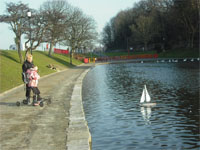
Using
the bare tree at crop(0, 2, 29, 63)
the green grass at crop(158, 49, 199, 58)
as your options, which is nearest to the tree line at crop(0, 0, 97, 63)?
the bare tree at crop(0, 2, 29, 63)

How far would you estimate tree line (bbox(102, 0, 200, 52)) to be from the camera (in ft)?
260

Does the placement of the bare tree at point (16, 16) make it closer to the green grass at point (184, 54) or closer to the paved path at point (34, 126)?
the paved path at point (34, 126)

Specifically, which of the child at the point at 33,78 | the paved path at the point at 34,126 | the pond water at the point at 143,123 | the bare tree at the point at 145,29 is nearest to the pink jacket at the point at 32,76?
the child at the point at 33,78

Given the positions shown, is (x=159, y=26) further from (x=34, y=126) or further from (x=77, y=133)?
(x=77, y=133)

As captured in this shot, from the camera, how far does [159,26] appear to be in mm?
100500

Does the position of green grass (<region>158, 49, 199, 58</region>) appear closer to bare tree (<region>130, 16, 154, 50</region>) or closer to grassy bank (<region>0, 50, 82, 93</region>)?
bare tree (<region>130, 16, 154, 50</region>)

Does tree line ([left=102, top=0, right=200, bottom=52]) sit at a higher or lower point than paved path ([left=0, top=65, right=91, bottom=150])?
higher

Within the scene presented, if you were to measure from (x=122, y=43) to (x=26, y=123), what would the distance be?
12892 centimetres

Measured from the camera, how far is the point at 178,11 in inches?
3147

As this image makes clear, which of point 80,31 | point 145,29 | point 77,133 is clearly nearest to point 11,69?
point 77,133

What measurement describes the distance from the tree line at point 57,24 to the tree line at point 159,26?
2160 centimetres

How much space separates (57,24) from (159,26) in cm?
6130

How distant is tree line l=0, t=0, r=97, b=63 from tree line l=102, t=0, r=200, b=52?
21601 mm

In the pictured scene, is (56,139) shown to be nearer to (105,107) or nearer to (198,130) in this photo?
(198,130)
